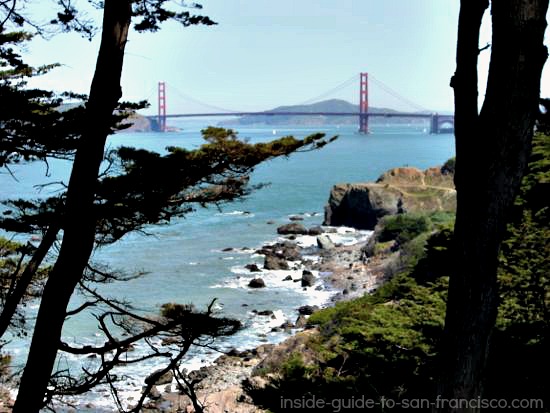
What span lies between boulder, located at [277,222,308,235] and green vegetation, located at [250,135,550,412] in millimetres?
20475

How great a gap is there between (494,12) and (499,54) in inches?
5.9

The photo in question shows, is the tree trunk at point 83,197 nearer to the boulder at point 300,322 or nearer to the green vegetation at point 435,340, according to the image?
the green vegetation at point 435,340

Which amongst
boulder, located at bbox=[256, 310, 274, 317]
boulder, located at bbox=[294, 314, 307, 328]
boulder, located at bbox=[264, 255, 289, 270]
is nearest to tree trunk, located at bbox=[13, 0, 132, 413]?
boulder, located at bbox=[294, 314, 307, 328]

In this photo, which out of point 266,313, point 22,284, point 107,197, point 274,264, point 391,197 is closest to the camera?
Result: point 22,284

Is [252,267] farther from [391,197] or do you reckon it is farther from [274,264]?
[391,197]

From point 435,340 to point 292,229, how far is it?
23337mm

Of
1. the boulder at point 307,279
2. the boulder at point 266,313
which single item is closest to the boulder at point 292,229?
the boulder at point 307,279

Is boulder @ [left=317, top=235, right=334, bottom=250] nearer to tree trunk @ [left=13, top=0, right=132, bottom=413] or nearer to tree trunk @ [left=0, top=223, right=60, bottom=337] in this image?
tree trunk @ [left=0, top=223, right=60, bottom=337]

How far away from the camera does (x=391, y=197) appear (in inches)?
1134

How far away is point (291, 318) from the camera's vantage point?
1742cm

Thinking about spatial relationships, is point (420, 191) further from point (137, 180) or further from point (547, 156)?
point (137, 180)

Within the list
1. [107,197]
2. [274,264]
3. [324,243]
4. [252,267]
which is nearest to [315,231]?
[324,243]

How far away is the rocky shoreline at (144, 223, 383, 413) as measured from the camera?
1049 centimetres

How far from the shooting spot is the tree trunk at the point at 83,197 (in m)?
3.17
